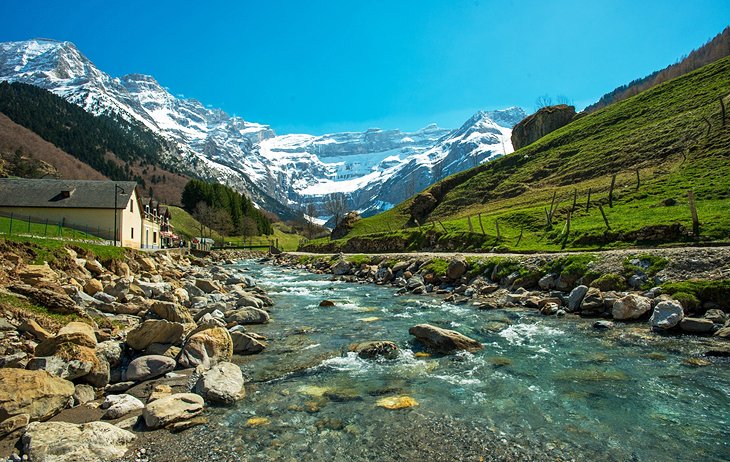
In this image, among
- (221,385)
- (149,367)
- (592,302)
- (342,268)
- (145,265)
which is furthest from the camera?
(342,268)

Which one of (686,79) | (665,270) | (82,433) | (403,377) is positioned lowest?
(403,377)

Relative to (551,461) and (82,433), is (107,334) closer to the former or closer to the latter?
(82,433)

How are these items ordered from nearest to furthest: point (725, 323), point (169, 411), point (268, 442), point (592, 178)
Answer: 1. point (268, 442)
2. point (169, 411)
3. point (725, 323)
4. point (592, 178)

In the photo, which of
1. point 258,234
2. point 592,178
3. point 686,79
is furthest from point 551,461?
point 258,234

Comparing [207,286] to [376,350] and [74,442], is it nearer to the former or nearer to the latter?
[376,350]

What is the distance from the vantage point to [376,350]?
44.4ft

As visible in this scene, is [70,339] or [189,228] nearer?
[70,339]

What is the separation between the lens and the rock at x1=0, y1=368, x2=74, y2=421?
7.53 meters

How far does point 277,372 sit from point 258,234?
153m

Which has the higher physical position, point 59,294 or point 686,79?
point 686,79

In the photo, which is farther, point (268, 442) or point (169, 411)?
point (169, 411)

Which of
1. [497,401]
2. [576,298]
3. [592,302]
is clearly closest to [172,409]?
[497,401]

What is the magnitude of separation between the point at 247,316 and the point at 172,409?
10642 mm

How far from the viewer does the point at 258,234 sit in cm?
15900
